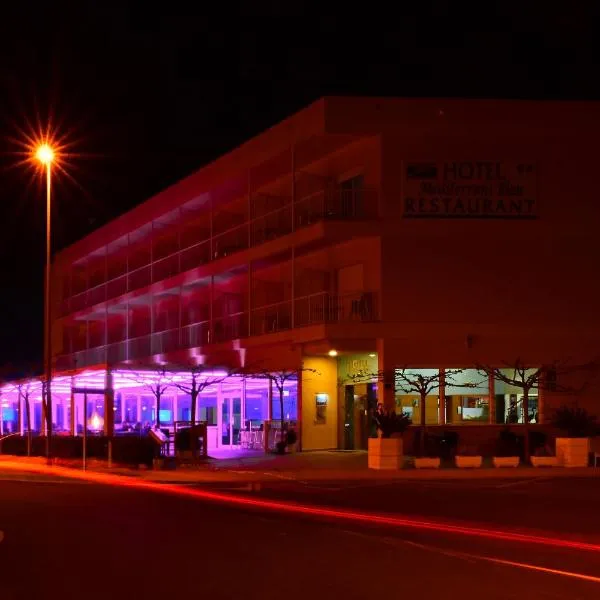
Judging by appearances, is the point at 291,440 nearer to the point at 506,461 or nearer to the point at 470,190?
the point at 506,461

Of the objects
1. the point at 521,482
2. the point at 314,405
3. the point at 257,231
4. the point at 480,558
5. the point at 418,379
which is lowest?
the point at 521,482

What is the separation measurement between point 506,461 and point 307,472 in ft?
18.4

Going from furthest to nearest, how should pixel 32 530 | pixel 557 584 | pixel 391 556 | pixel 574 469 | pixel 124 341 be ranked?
pixel 124 341 < pixel 574 469 < pixel 32 530 < pixel 391 556 < pixel 557 584

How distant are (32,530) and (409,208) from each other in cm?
1795

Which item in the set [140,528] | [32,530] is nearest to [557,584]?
[140,528]

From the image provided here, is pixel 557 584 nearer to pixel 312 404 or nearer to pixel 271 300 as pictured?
pixel 312 404

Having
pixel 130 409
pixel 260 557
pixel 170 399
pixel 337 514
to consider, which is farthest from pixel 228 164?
pixel 260 557

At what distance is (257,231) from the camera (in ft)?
113

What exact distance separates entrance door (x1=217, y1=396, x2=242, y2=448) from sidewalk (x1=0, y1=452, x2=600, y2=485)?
6.31 m

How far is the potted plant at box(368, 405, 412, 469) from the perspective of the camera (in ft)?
82.6

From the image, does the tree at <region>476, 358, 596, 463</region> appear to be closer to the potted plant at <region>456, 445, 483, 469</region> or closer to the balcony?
the potted plant at <region>456, 445, 483, 469</region>

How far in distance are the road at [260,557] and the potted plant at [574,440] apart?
8662 millimetres

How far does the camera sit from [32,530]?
1373 centimetres

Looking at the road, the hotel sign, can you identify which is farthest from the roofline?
the road
